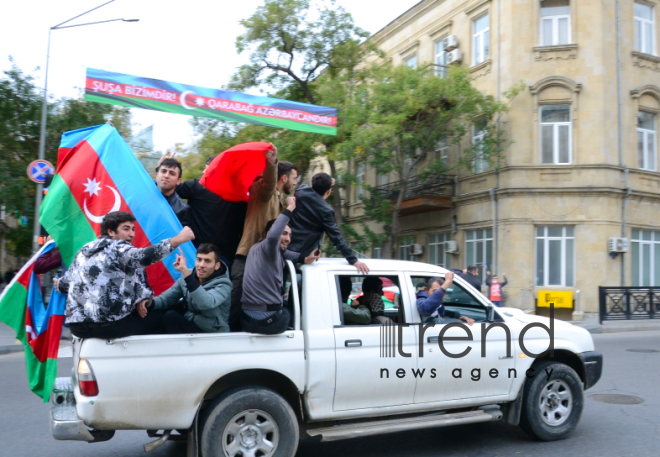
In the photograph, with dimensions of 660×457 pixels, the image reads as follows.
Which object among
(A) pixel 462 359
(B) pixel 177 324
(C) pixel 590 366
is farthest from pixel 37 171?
(C) pixel 590 366

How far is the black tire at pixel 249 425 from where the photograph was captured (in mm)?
4527

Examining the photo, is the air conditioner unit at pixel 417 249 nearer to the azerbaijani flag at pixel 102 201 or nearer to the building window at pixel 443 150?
the building window at pixel 443 150

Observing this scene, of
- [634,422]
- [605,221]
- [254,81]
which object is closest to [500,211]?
[605,221]

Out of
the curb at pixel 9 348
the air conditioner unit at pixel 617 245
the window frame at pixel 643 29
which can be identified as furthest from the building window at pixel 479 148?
the curb at pixel 9 348

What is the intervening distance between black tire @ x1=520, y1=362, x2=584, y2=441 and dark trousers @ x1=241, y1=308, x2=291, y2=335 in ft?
8.39

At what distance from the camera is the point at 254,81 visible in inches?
960

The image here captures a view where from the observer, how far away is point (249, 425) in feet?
15.3

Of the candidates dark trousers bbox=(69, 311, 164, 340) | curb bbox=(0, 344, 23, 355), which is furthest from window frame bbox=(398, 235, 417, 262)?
dark trousers bbox=(69, 311, 164, 340)

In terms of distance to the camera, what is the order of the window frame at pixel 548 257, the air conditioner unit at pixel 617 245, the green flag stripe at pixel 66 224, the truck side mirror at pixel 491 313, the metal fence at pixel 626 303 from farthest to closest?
the window frame at pixel 548 257 < the air conditioner unit at pixel 617 245 < the metal fence at pixel 626 303 < the truck side mirror at pixel 491 313 < the green flag stripe at pixel 66 224

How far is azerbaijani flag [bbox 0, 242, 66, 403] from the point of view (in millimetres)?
5289

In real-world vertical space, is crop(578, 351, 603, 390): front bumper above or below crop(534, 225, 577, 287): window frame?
below

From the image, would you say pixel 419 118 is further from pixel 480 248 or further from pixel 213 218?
pixel 213 218

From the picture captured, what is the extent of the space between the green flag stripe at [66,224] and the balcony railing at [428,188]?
19.3 m

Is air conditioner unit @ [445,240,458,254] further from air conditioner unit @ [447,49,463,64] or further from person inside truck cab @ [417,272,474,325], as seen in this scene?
person inside truck cab @ [417,272,474,325]
